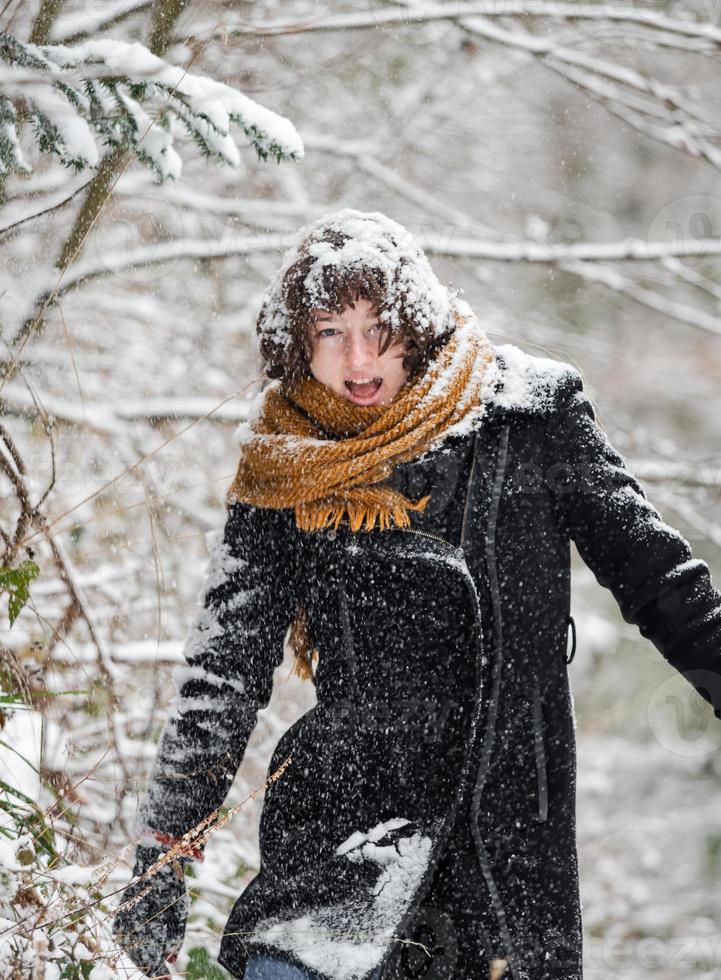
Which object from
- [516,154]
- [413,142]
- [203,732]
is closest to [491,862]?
[203,732]

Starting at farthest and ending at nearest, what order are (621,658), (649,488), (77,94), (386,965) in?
(621,658), (649,488), (77,94), (386,965)

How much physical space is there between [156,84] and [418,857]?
181 centimetres

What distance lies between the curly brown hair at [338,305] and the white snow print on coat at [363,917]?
2.78 feet

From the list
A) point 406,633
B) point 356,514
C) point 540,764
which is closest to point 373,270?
point 356,514

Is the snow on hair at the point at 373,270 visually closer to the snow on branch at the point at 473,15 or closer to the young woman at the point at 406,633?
the young woman at the point at 406,633

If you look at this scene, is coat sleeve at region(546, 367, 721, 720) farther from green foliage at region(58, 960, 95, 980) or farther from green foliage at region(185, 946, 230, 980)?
green foliage at region(185, 946, 230, 980)

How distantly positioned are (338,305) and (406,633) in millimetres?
611

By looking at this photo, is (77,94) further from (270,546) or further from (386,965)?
(386,965)

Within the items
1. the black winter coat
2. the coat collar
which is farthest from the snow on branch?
the black winter coat

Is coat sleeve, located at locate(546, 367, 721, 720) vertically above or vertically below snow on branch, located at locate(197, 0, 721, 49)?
below

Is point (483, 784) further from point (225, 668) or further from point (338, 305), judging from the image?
point (338, 305)

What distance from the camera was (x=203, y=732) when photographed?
75.0 inches

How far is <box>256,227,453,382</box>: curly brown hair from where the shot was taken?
1792 mm

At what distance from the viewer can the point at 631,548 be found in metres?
1.63
